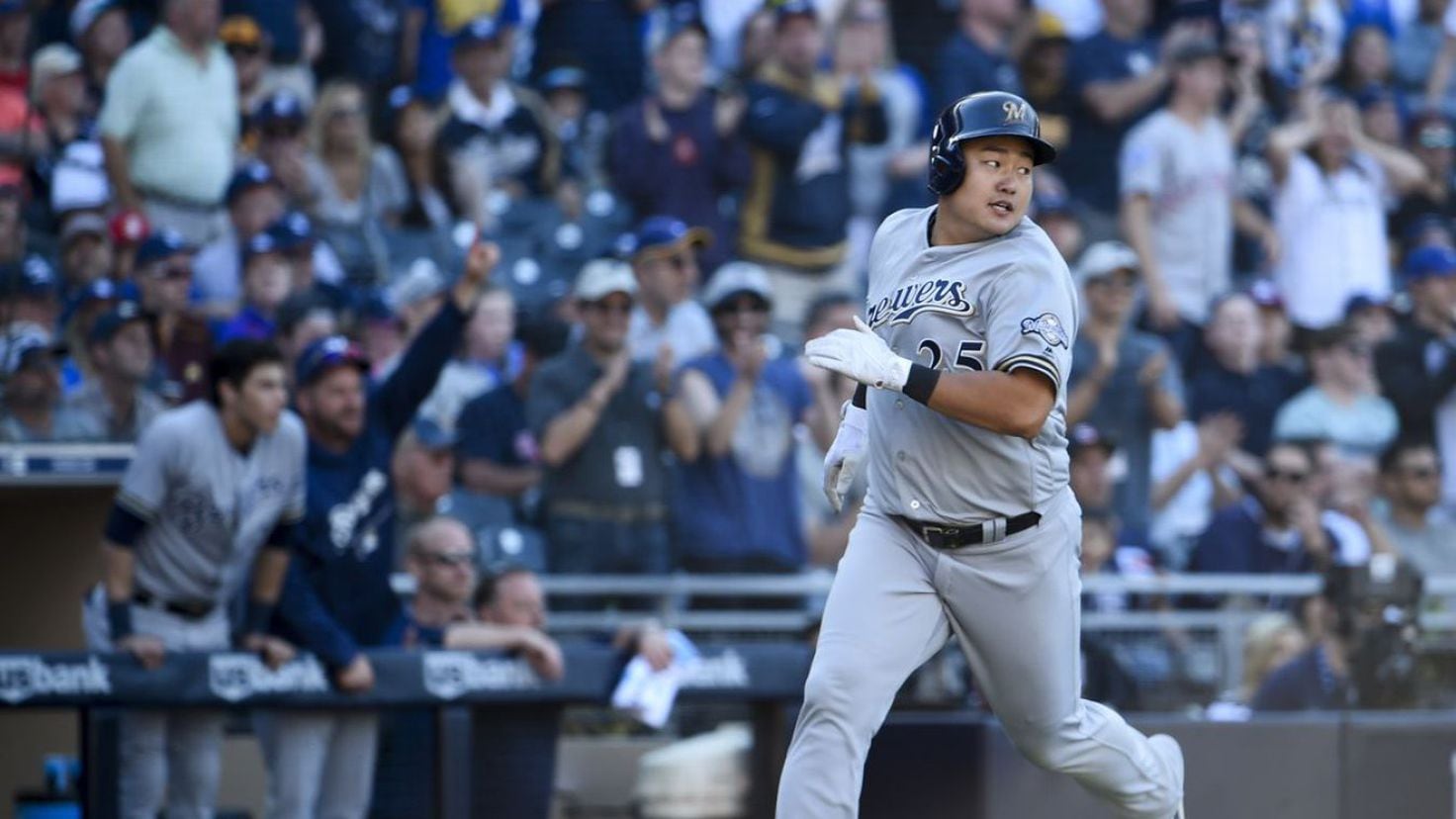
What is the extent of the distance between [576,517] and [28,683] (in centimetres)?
281

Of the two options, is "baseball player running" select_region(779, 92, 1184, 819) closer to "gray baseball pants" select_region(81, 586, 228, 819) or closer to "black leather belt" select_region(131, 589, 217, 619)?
"gray baseball pants" select_region(81, 586, 228, 819)

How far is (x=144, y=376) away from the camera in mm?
7113

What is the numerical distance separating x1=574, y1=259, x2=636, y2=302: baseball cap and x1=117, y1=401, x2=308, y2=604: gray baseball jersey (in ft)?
6.59

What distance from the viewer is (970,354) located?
4.12m

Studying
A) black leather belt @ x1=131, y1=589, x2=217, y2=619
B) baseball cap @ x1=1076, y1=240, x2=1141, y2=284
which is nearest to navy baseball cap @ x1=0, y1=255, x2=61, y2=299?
black leather belt @ x1=131, y1=589, x2=217, y2=619

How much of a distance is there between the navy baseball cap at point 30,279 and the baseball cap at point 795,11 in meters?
3.70

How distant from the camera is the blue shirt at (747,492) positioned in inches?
313

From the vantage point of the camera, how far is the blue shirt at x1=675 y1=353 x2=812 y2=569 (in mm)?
7945

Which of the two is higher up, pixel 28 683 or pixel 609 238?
pixel 609 238

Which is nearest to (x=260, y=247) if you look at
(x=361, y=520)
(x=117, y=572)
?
(x=361, y=520)

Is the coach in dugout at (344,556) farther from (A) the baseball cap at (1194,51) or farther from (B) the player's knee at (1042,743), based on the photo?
(A) the baseball cap at (1194,51)

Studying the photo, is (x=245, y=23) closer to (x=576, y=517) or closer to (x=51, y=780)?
(x=576, y=517)

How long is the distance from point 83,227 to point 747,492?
2.71m

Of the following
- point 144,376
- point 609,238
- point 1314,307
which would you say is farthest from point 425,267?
point 1314,307
